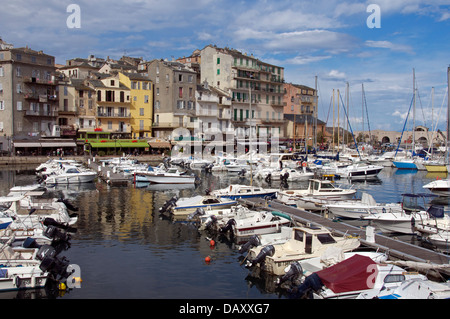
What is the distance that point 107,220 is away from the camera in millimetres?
30594

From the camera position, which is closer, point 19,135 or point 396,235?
point 396,235

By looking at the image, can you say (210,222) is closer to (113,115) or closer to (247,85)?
(113,115)

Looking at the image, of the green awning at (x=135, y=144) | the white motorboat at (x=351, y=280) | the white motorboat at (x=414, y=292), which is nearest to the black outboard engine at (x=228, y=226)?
the white motorboat at (x=351, y=280)

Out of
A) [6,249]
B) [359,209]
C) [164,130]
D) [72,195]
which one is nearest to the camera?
[6,249]

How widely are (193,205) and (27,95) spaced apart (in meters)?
52.6

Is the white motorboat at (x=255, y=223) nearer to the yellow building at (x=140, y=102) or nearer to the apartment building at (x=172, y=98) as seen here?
the apartment building at (x=172, y=98)

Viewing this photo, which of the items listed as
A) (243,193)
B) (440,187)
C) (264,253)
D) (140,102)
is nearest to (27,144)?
(140,102)

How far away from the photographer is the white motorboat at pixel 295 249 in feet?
63.7

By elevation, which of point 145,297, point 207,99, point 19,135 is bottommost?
point 145,297

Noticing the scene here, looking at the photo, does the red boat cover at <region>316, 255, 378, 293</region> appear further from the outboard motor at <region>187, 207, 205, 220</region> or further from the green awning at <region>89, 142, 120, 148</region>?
the green awning at <region>89, 142, 120, 148</region>

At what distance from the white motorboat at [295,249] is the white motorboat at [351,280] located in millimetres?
2991
